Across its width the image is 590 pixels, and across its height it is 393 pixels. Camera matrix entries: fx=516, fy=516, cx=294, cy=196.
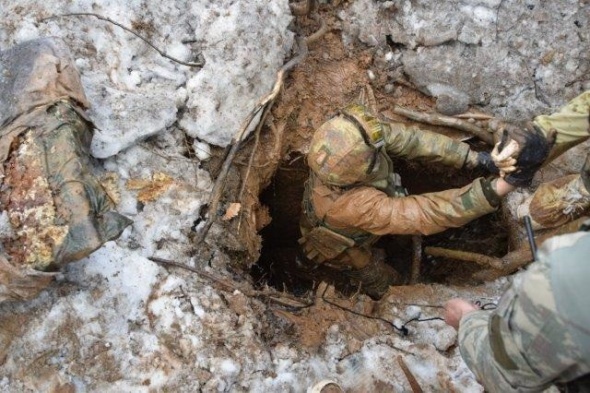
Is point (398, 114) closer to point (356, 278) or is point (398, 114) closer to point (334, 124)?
point (334, 124)

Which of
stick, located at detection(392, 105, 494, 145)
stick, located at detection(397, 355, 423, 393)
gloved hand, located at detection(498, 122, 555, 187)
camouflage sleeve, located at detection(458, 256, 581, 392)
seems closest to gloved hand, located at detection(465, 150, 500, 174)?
stick, located at detection(392, 105, 494, 145)

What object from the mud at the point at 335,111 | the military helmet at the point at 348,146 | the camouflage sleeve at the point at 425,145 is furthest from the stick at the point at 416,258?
the military helmet at the point at 348,146

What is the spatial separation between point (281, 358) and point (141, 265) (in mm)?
1072

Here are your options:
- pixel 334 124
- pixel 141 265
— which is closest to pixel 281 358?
pixel 141 265

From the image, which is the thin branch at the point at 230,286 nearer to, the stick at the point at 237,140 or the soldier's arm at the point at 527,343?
the stick at the point at 237,140

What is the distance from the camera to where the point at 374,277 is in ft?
16.2

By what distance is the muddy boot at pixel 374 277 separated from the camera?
4.90 m

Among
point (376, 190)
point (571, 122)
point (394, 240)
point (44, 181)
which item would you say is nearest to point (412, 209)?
point (376, 190)

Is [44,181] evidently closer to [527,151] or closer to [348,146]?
[348,146]

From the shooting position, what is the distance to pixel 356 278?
5.01 metres

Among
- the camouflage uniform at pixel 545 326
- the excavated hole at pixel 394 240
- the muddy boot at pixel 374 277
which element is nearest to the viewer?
the camouflage uniform at pixel 545 326

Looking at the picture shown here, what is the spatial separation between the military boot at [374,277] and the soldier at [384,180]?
64cm

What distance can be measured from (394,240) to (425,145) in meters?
1.70

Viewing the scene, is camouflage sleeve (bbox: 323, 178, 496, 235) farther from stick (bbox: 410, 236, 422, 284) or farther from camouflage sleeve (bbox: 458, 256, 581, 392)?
camouflage sleeve (bbox: 458, 256, 581, 392)
